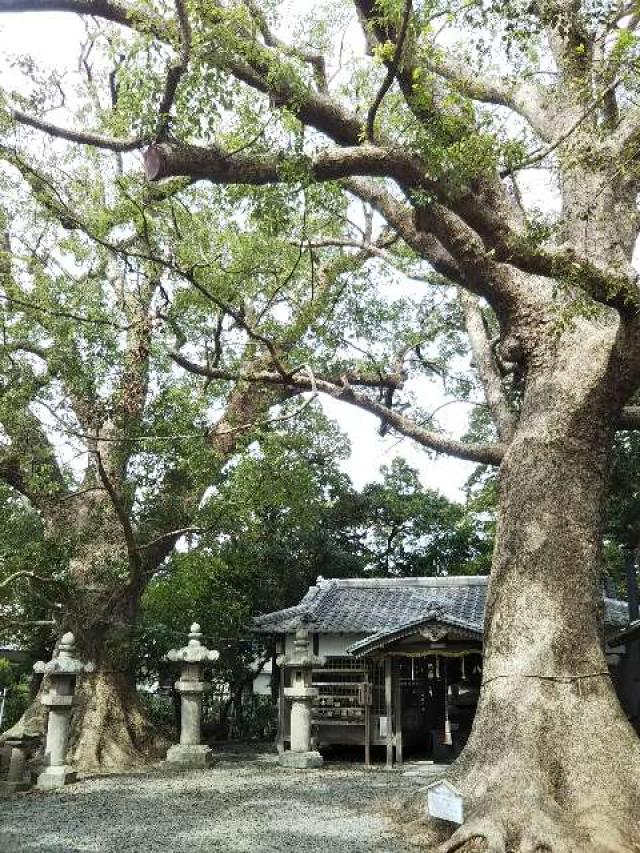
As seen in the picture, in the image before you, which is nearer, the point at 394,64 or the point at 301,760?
the point at 394,64

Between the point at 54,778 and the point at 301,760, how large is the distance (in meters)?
3.93

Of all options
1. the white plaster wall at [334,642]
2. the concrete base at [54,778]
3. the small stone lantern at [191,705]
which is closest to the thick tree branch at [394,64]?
the concrete base at [54,778]

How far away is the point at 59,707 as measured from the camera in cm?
996

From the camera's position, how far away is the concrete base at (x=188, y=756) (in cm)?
1177

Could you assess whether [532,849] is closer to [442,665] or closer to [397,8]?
[397,8]

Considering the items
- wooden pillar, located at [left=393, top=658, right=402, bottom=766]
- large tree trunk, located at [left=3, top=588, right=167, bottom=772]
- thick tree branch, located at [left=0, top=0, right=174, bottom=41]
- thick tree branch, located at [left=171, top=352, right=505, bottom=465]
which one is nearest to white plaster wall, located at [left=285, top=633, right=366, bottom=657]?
wooden pillar, located at [left=393, top=658, right=402, bottom=766]

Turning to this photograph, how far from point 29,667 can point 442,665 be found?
8.82 metres

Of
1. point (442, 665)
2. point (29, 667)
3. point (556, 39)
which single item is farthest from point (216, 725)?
point (556, 39)

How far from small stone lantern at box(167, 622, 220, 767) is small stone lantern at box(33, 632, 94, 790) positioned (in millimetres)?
2345

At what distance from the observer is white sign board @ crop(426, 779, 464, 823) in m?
5.25

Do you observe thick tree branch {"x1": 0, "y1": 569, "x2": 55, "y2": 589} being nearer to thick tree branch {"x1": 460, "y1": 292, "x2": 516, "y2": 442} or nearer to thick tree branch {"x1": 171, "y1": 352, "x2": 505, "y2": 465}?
thick tree branch {"x1": 171, "y1": 352, "x2": 505, "y2": 465}

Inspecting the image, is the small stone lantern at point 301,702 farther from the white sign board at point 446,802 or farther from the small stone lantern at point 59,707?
the white sign board at point 446,802

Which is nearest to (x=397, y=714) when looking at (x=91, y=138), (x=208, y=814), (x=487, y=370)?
(x=208, y=814)

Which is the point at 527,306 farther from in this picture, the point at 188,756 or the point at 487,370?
the point at 188,756
